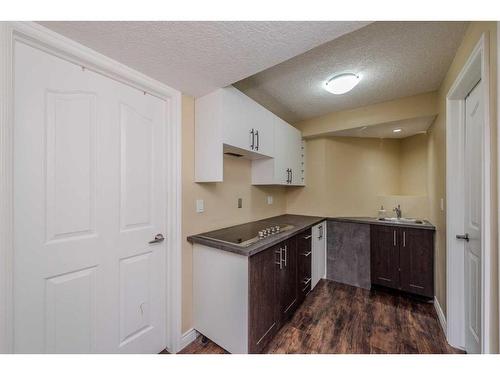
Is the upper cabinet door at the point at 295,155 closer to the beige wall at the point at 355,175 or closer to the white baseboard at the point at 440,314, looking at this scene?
the beige wall at the point at 355,175

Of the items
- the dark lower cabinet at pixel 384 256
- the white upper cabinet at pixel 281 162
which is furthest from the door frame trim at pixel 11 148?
the dark lower cabinet at pixel 384 256

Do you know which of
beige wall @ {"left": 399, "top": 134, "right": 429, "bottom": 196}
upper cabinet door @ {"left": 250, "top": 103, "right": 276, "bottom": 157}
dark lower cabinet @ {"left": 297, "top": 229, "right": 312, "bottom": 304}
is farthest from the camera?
beige wall @ {"left": 399, "top": 134, "right": 429, "bottom": 196}

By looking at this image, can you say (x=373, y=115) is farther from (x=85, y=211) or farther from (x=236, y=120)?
(x=85, y=211)

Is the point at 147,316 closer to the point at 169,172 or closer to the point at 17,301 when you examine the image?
the point at 17,301

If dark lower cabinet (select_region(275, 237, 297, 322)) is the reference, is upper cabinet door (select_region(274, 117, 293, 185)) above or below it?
above

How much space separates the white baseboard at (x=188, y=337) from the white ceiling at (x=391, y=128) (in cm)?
279

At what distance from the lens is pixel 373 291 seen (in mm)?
2584

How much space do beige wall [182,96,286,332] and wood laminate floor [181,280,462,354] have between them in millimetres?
655

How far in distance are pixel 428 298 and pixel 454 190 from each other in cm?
148

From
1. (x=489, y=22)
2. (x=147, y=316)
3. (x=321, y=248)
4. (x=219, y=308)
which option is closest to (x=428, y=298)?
(x=321, y=248)

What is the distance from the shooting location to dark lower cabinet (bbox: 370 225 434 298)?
90.5 inches

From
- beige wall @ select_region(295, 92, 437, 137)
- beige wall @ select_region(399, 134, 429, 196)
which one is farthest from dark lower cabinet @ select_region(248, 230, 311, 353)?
beige wall @ select_region(399, 134, 429, 196)

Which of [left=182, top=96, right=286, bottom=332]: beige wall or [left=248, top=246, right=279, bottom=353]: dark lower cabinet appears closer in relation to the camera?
[left=248, top=246, right=279, bottom=353]: dark lower cabinet

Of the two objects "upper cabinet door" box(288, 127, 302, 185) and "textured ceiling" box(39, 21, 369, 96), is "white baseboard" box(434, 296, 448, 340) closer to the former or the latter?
"upper cabinet door" box(288, 127, 302, 185)
